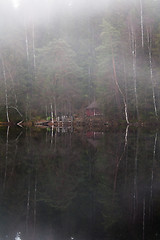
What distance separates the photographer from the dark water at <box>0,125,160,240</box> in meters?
4.00

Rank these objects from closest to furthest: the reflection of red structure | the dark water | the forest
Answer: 1. the dark water
2. the forest
3. the reflection of red structure

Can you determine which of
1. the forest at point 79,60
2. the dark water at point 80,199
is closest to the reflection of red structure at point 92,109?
the forest at point 79,60

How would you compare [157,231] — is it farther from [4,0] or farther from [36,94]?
[4,0]

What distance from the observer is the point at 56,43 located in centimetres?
3594

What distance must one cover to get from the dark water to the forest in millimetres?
20934

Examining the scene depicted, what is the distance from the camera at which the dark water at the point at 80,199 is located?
13.1 feet

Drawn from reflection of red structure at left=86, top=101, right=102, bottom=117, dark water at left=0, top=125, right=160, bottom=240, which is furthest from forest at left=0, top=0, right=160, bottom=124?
dark water at left=0, top=125, right=160, bottom=240

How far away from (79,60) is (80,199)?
3812cm

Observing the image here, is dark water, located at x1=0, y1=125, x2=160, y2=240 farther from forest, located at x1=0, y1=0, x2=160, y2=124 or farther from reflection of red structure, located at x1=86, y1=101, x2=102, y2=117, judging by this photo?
reflection of red structure, located at x1=86, y1=101, x2=102, y2=117

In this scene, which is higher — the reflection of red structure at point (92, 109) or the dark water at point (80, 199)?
the reflection of red structure at point (92, 109)

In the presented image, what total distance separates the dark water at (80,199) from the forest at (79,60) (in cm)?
2093

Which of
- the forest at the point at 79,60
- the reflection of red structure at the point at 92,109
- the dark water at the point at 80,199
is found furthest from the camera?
the reflection of red structure at the point at 92,109

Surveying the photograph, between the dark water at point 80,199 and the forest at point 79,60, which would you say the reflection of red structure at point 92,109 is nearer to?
the forest at point 79,60

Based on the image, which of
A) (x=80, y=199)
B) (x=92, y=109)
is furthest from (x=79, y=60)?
(x=80, y=199)
